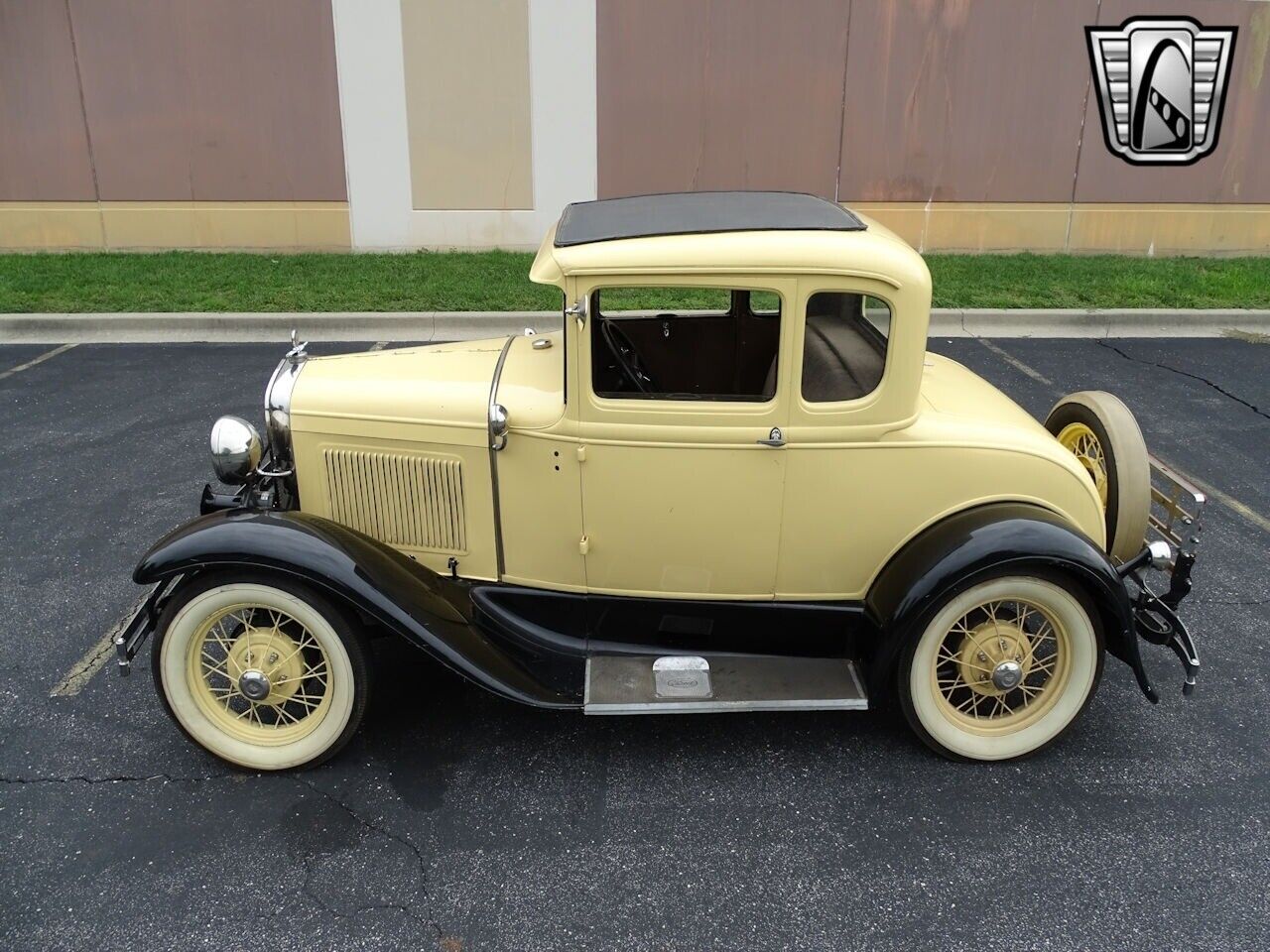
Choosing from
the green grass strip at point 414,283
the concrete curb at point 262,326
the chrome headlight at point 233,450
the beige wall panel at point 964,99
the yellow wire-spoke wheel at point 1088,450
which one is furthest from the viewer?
the beige wall panel at point 964,99

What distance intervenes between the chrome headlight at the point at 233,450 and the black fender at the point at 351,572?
21 centimetres

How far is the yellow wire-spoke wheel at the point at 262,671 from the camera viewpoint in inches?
129

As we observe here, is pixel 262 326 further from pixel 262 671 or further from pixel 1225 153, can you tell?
pixel 1225 153

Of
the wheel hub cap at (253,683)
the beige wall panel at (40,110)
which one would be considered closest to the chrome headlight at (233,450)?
the wheel hub cap at (253,683)

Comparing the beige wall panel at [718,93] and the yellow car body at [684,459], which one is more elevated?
the beige wall panel at [718,93]

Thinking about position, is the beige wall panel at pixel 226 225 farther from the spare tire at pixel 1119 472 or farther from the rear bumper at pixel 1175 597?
the rear bumper at pixel 1175 597

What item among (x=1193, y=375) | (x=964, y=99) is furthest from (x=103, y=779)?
(x=964, y=99)

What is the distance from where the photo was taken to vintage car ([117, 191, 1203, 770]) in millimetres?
3195

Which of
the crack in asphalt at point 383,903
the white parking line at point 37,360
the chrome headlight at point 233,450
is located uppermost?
the chrome headlight at point 233,450

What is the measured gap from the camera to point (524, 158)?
1095cm

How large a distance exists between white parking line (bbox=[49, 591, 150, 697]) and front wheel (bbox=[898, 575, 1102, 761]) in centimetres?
309

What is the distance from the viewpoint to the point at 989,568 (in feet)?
10.5

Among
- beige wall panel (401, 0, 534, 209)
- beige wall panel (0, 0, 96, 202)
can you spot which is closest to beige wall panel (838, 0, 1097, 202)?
beige wall panel (401, 0, 534, 209)

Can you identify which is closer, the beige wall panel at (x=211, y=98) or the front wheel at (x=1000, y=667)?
the front wheel at (x=1000, y=667)
